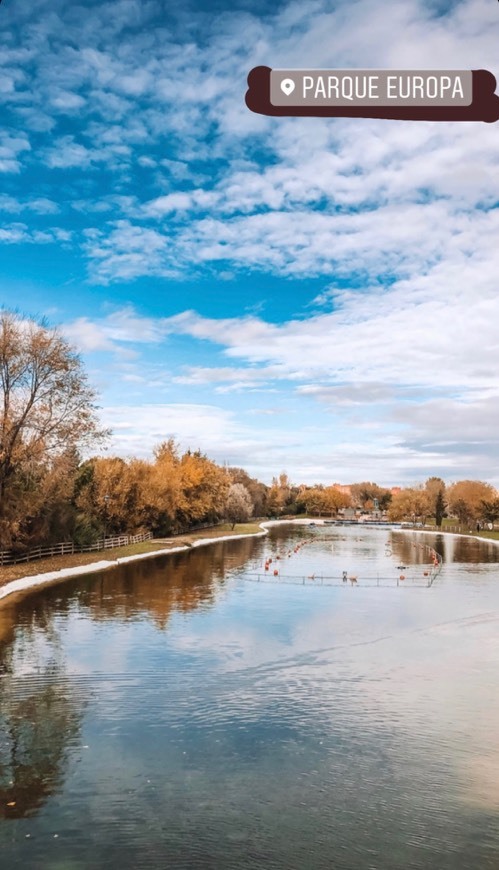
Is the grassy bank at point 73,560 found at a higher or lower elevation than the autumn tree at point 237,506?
lower

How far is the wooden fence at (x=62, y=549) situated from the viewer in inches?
2031

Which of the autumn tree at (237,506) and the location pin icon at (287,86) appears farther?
the autumn tree at (237,506)

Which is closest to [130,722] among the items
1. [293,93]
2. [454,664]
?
[454,664]

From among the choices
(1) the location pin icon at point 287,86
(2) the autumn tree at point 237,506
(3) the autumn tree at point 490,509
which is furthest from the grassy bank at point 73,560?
(3) the autumn tree at point 490,509

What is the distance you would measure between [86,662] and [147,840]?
1259 cm

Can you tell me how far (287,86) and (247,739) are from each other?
15.1 meters

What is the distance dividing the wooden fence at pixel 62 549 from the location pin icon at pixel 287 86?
160 ft

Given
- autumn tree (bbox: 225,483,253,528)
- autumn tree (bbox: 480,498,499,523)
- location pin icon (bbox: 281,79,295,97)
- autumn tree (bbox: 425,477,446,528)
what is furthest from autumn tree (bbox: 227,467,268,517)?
location pin icon (bbox: 281,79,295,97)

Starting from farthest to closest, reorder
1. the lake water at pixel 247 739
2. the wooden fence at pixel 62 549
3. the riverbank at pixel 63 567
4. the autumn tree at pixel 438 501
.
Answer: the autumn tree at pixel 438 501 → the wooden fence at pixel 62 549 → the riverbank at pixel 63 567 → the lake water at pixel 247 739

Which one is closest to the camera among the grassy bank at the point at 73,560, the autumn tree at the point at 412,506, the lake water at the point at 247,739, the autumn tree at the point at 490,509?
the lake water at the point at 247,739

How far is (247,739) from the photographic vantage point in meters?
16.3

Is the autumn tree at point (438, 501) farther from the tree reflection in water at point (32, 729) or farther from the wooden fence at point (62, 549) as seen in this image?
the tree reflection in water at point (32, 729)

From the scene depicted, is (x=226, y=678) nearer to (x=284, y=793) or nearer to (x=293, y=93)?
(x=284, y=793)

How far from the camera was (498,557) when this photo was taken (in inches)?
2940
